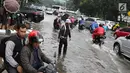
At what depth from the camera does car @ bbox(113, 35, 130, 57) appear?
51.7 feet

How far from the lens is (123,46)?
16.4 meters

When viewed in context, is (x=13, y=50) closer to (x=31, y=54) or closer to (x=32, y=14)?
(x=31, y=54)

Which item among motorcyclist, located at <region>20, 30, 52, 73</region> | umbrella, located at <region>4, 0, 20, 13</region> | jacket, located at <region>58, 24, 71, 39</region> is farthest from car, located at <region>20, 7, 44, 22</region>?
motorcyclist, located at <region>20, 30, 52, 73</region>

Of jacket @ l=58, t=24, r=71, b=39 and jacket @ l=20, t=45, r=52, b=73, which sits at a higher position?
jacket @ l=20, t=45, r=52, b=73

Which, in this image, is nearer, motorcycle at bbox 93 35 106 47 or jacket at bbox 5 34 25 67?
jacket at bbox 5 34 25 67

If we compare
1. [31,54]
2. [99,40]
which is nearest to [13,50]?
[31,54]

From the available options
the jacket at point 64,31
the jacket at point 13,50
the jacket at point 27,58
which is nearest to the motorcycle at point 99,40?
the jacket at point 64,31

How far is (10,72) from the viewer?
5.48 meters

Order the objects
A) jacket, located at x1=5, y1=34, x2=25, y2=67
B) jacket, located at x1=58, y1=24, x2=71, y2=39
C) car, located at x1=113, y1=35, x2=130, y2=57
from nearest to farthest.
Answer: jacket, located at x1=5, y1=34, x2=25, y2=67 → jacket, located at x1=58, y1=24, x2=71, y2=39 → car, located at x1=113, y1=35, x2=130, y2=57

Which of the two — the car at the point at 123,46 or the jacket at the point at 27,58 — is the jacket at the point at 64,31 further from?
the jacket at the point at 27,58

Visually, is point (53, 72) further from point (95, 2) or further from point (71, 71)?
point (95, 2)

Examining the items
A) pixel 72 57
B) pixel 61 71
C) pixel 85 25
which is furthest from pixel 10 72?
pixel 85 25

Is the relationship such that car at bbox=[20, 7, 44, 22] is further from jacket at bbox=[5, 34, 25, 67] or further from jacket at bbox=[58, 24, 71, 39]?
jacket at bbox=[5, 34, 25, 67]

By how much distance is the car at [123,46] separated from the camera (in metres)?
15.8
